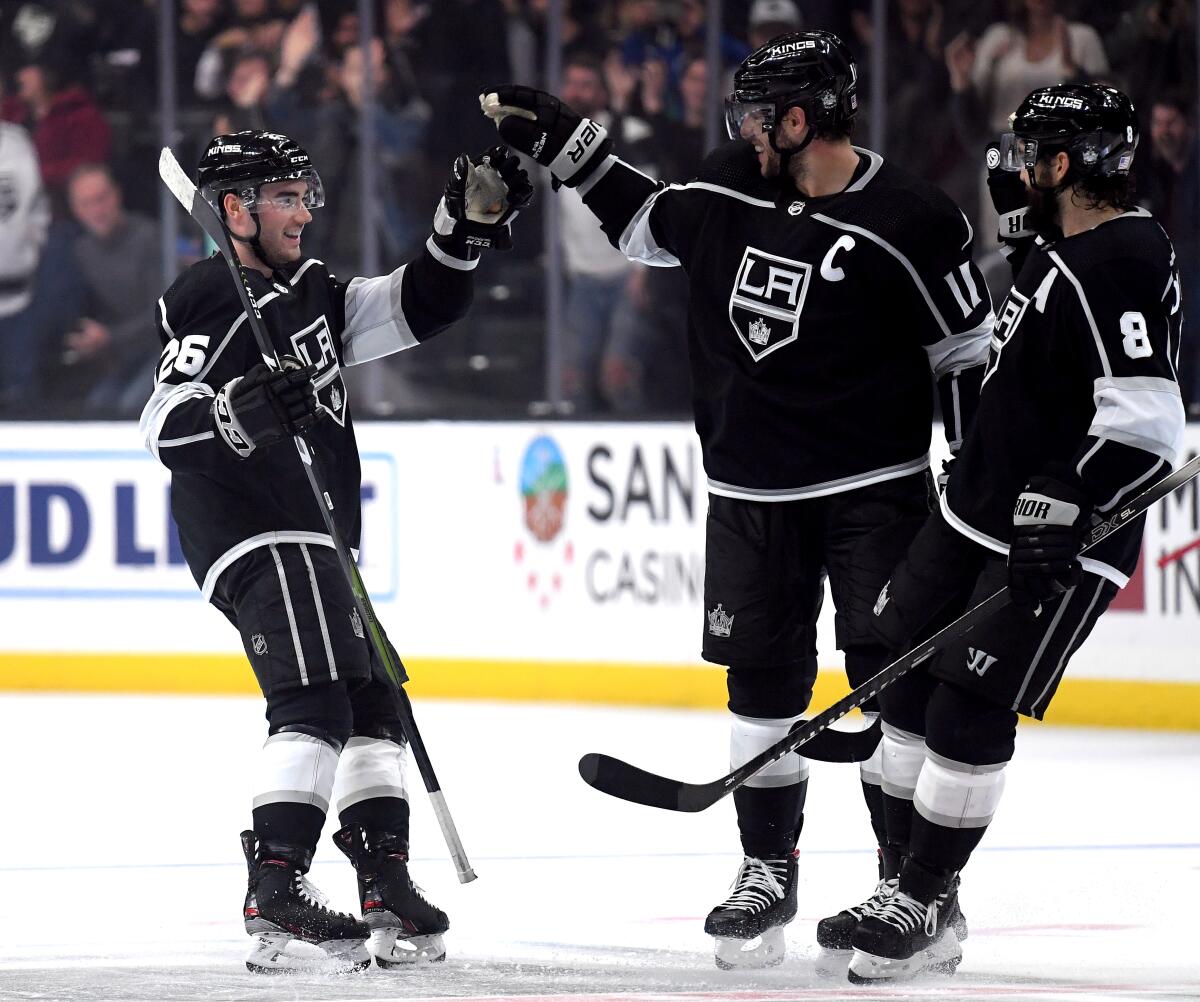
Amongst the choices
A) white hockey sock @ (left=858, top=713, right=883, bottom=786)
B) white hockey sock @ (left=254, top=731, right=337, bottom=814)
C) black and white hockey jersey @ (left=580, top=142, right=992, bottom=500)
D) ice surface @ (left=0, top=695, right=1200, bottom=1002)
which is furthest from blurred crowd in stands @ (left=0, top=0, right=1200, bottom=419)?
white hockey sock @ (left=254, top=731, right=337, bottom=814)

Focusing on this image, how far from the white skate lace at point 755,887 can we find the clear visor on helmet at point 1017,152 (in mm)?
1123

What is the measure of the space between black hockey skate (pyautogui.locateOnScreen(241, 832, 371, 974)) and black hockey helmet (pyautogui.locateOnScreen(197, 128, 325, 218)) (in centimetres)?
100

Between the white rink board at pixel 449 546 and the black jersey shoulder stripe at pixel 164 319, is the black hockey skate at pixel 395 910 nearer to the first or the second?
the black jersey shoulder stripe at pixel 164 319

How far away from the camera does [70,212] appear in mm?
7395

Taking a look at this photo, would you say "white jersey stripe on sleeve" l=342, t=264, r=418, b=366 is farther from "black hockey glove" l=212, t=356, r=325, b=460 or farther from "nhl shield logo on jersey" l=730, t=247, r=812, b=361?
"nhl shield logo on jersey" l=730, t=247, r=812, b=361

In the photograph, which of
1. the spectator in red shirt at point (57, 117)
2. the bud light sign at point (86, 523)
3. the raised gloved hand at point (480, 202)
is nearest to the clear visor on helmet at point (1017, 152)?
the raised gloved hand at point (480, 202)

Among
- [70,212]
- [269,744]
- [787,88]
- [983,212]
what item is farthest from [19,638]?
[787,88]

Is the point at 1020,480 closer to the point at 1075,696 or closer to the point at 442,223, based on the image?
the point at 442,223

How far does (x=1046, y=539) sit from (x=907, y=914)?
2.03ft

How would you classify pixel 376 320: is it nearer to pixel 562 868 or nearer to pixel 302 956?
pixel 302 956

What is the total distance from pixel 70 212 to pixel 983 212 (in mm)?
3031

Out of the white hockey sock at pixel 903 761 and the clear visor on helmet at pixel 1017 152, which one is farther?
the white hockey sock at pixel 903 761

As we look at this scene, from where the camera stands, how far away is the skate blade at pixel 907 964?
3176 mm

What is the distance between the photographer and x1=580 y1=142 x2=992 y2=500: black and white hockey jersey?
3.29 meters
